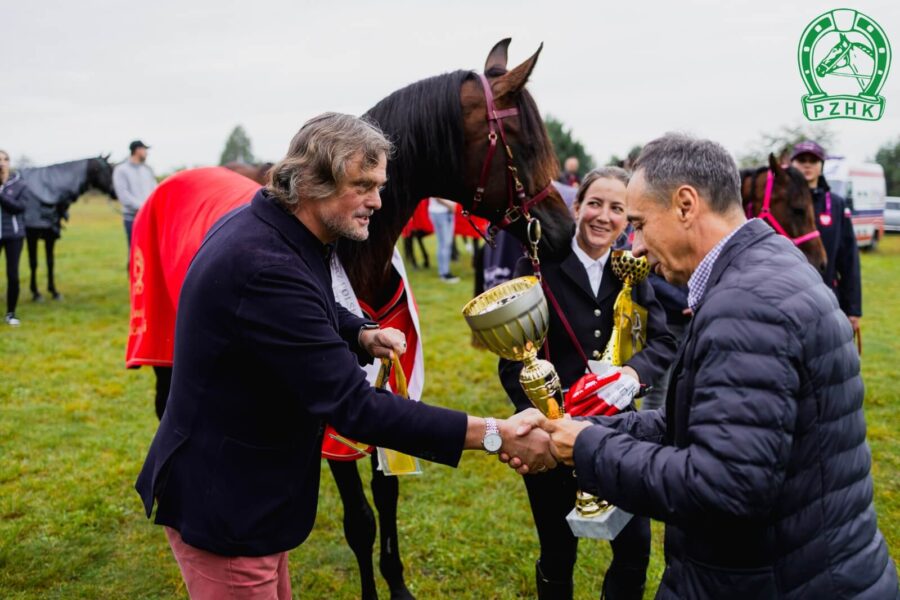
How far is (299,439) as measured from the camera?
197cm

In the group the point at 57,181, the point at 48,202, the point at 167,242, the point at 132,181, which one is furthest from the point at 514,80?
the point at 57,181

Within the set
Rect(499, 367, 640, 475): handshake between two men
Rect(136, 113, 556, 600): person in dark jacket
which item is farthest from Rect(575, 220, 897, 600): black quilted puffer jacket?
Rect(136, 113, 556, 600): person in dark jacket

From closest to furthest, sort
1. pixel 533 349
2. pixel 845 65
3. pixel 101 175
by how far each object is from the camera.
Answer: pixel 533 349 < pixel 845 65 < pixel 101 175

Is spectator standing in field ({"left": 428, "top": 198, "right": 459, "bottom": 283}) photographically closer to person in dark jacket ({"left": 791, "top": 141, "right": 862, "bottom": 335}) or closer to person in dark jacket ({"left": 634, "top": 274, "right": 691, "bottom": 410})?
person in dark jacket ({"left": 791, "top": 141, "right": 862, "bottom": 335})

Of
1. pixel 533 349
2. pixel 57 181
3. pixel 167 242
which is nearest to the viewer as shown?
pixel 533 349

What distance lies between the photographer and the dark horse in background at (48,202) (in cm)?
1076

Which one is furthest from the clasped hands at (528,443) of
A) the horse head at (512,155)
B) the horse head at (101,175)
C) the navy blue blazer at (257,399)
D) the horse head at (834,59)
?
the horse head at (101,175)

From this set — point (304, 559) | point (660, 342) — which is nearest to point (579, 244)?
point (660, 342)

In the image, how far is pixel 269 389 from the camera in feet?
6.21

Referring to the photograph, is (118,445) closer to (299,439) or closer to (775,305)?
(299,439)

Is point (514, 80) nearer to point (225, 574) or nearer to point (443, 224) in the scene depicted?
point (225, 574)

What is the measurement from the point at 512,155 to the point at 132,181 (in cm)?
947

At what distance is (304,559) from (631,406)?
2.12m

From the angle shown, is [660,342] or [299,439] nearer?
[299,439]
